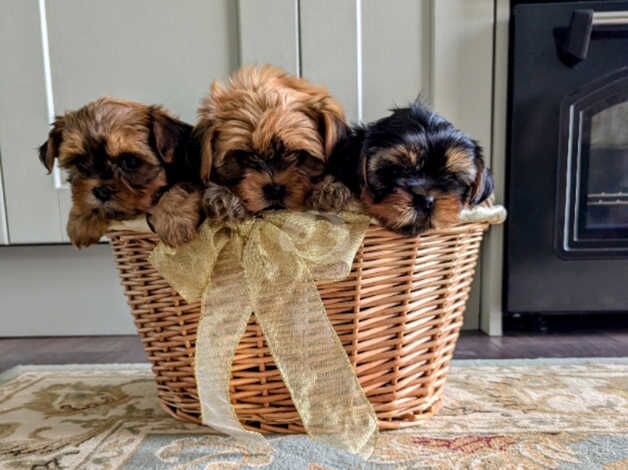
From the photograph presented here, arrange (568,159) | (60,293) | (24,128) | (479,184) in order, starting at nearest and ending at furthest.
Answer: (479,184) → (568,159) → (24,128) → (60,293)

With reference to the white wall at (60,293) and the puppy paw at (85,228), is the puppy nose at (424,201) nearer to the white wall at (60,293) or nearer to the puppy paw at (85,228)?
the puppy paw at (85,228)

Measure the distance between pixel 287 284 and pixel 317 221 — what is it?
0.11 metres

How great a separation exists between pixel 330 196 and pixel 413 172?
5.6 inches

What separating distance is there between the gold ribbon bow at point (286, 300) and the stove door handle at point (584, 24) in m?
1.02

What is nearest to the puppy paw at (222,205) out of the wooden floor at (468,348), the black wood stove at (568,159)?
the wooden floor at (468,348)

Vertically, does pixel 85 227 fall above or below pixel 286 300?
above

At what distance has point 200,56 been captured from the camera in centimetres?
153

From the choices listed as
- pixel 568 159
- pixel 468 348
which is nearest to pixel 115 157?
pixel 468 348

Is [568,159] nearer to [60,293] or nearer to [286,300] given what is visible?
[286,300]

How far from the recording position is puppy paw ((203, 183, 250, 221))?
80 centimetres

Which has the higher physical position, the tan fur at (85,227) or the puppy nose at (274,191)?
the puppy nose at (274,191)

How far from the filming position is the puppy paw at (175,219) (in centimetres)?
78

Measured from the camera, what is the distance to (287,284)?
78 centimetres

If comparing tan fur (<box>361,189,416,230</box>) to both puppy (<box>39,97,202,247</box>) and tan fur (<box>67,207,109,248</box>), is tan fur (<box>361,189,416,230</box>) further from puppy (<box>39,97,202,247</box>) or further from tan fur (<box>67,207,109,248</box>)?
tan fur (<box>67,207,109,248</box>)
